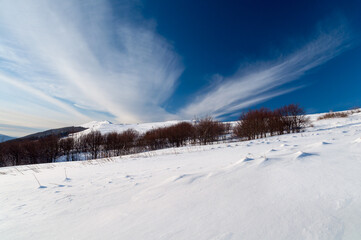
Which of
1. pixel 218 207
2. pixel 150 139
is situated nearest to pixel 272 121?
pixel 218 207

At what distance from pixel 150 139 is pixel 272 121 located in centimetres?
2559

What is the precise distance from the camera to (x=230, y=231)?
980mm

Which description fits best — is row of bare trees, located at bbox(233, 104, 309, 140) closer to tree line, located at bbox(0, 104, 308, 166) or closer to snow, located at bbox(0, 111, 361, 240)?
tree line, located at bbox(0, 104, 308, 166)

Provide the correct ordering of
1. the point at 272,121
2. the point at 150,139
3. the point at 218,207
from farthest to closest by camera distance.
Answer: the point at 150,139 → the point at 272,121 → the point at 218,207

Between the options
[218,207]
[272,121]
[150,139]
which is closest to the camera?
[218,207]

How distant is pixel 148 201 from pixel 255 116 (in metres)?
22.7

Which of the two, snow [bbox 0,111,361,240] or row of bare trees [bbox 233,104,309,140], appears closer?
snow [bbox 0,111,361,240]

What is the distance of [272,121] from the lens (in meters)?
20.5

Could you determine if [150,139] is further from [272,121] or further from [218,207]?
[218,207]

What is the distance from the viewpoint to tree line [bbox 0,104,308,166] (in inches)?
813

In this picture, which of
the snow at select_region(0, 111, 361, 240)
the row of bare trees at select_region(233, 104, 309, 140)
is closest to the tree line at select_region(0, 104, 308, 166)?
the row of bare trees at select_region(233, 104, 309, 140)

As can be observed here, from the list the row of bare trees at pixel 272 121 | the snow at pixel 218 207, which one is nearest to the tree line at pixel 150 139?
the row of bare trees at pixel 272 121

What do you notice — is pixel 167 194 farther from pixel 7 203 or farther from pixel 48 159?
pixel 48 159

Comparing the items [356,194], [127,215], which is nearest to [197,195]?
[127,215]
